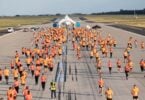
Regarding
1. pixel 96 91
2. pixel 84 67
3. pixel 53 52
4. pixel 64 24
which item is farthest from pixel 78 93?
pixel 64 24

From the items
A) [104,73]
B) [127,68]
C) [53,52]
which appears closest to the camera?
[127,68]

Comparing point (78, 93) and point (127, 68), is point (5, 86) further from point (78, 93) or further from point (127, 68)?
point (127, 68)

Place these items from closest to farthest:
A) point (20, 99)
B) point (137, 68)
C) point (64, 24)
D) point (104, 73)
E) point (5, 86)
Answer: point (20, 99) → point (5, 86) → point (104, 73) → point (137, 68) → point (64, 24)

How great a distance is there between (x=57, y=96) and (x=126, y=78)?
32.6 ft

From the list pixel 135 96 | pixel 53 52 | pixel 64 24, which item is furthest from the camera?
pixel 64 24

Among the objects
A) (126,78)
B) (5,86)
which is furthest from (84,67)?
(5,86)

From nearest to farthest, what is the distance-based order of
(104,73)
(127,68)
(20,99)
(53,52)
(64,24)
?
(20,99)
(127,68)
(104,73)
(53,52)
(64,24)

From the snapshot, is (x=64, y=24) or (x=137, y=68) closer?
(x=137, y=68)

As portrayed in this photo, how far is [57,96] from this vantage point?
31047mm

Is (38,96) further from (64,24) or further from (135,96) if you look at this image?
(64,24)

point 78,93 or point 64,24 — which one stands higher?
point 78,93

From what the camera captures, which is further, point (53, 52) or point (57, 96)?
point (53, 52)

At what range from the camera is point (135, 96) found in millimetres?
27250

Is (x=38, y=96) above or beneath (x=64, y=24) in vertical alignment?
above
